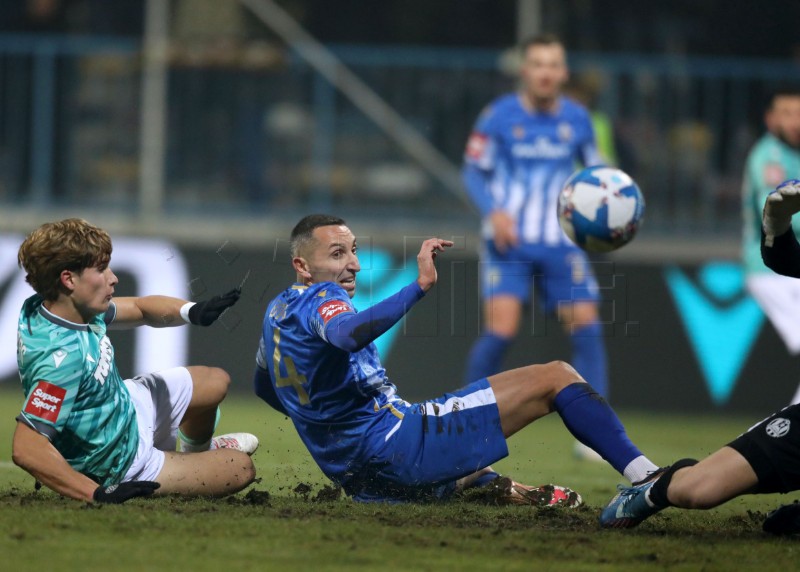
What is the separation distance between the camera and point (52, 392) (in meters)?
5.12

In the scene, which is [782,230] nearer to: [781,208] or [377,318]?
Answer: [781,208]

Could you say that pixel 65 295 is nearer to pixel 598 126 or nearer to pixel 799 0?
pixel 598 126

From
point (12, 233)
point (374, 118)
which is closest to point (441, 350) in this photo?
point (374, 118)

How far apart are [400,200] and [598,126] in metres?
1.93

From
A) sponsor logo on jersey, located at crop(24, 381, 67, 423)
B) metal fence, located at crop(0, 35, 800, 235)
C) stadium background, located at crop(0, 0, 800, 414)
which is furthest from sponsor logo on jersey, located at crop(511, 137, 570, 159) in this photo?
sponsor logo on jersey, located at crop(24, 381, 67, 423)

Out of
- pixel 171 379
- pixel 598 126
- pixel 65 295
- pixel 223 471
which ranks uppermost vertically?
pixel 598 126

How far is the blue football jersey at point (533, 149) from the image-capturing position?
9.20 meters

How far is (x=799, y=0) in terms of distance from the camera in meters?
A: 12.6

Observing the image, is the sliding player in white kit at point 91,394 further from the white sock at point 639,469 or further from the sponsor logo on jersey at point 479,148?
the sponsor logo on jersey at point 479,148

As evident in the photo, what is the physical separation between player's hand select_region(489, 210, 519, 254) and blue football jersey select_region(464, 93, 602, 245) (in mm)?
401

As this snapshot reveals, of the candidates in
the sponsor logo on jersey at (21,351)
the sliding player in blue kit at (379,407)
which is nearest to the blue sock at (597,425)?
the sliding player in blue kit at (379,407)

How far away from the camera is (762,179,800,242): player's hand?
4.89 m

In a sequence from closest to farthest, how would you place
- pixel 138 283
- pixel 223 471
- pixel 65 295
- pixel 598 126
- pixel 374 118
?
pixel 65 295, pixel 223 471, pixel 138 283, pixel 598 126, pixel 374 118

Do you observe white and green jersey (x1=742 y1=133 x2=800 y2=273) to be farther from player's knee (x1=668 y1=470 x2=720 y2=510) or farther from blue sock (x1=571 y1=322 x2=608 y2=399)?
player's knee (x1=668 y1=470 x2=720 y2=510)
